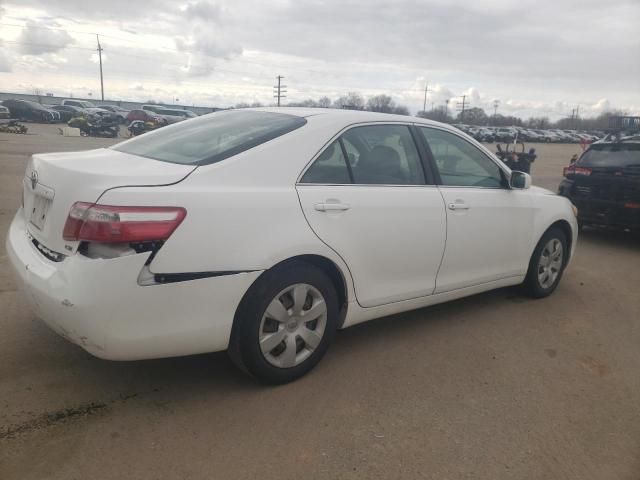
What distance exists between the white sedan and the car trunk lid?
0.01 metres

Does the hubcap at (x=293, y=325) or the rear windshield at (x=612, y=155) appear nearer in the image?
the hubcap at (x=293, y=325)

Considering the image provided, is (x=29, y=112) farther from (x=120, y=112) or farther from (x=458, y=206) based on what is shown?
(x=458, y=206)

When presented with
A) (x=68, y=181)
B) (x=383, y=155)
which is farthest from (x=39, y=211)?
(x=383, y=155)

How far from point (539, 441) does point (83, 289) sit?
7.96 ft

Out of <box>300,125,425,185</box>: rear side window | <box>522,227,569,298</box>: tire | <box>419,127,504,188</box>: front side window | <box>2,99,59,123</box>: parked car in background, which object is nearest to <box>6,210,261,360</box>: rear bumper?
<box>300,125,425,185</box>: rear side window

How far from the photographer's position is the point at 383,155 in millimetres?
3723

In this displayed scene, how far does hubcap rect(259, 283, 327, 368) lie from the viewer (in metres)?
3.03

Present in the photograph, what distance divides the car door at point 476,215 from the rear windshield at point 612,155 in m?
4.10

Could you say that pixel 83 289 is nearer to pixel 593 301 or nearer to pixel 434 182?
pixel 434 182

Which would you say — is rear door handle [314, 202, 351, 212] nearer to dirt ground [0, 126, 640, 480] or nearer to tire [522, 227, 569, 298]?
dirt ground [0, 126, 640, 480]

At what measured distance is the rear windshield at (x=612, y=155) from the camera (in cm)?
776

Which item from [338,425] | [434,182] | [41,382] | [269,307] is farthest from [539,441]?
[41,382]

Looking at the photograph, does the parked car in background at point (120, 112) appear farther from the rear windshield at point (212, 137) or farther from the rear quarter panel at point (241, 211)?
the rear quarter panel at point (241, 211)

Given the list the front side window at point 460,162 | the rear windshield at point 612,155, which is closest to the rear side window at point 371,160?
the front side window at point 460,162
